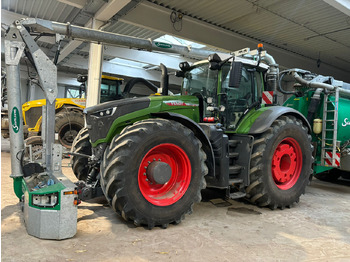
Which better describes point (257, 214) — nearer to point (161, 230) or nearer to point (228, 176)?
point (228, 176)

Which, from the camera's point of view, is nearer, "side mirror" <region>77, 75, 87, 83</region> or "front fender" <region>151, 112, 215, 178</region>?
"front fender" <region>151, 112, 215, 178</region>

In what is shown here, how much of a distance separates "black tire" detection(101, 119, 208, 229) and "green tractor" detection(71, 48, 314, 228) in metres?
0.01

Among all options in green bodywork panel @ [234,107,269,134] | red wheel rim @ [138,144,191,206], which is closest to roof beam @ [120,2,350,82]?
green bodywork panel @ [234,107,269,134]

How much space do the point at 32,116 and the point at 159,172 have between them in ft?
22.4

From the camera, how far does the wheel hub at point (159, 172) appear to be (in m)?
3.47

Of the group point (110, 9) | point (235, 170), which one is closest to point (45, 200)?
point (235, 170)

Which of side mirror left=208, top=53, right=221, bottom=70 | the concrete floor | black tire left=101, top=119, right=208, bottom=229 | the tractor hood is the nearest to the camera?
the concrete floor

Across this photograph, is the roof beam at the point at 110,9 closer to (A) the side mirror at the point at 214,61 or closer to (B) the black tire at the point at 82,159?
(A) the side mirror at the point at 214,61

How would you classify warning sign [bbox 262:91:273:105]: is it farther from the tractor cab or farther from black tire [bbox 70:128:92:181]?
black tire [bbox 70:128:92:181]

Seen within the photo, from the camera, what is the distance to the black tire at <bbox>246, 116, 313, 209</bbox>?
4312mm

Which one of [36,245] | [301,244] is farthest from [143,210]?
[301,244]

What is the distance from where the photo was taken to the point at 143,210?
330 centimetres

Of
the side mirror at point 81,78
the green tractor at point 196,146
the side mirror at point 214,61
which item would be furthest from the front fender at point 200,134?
the side mirror at point 81,78

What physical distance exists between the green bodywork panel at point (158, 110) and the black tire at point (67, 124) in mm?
5145
